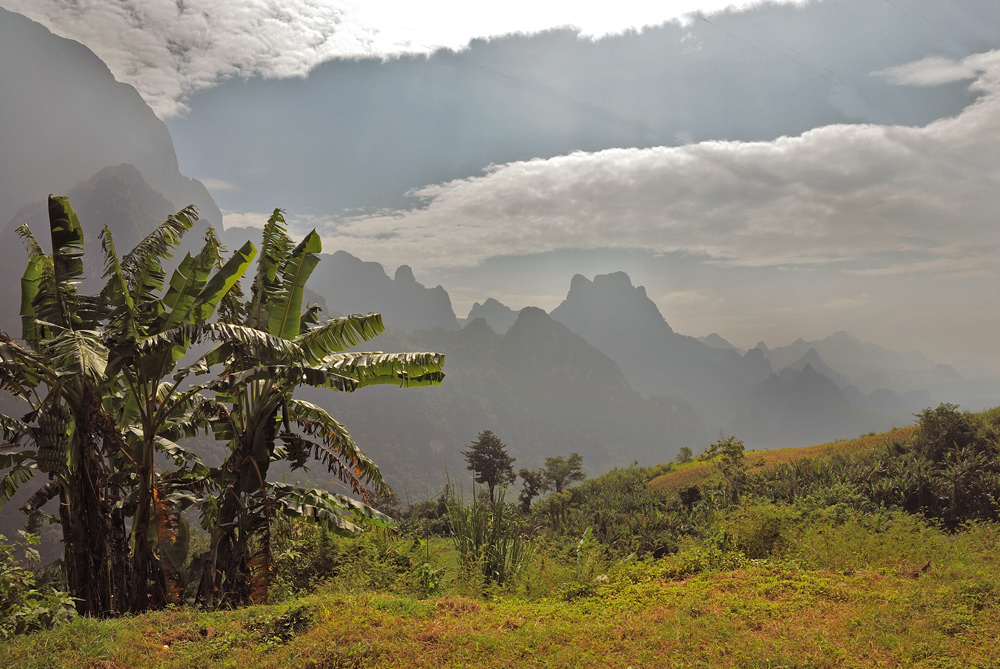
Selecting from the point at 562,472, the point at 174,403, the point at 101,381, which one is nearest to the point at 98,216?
the point at 562,472

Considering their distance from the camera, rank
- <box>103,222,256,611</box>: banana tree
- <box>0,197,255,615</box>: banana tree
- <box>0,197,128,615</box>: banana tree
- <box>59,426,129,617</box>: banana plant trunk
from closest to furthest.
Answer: <box>0,197,128,615</box>: banana tree
<box>0,197,255,615</box>: banana tree
<box>59,426,129,617</box>: banana plant trunk
<box>103,222,256,611</box>: banana tree

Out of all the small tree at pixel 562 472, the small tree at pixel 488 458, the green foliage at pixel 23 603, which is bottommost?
the small tree at pixel 562 472

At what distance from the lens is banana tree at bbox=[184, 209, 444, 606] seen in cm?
725

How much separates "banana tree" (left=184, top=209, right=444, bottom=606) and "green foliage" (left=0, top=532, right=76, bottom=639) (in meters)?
1.92

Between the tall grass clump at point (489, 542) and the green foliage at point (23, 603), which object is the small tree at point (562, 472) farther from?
the green foliage at point (23, 603)

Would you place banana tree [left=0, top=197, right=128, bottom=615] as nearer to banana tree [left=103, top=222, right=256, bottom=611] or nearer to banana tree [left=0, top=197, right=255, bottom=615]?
banana tree [left=0, top=197, right=255, bottom=615]

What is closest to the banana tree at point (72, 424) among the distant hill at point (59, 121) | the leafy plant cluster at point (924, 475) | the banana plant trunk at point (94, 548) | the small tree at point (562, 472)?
→ the banana plant trunk at point (94, 548)

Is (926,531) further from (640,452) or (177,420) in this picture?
(640,452)

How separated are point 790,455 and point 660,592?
12445 millimetres

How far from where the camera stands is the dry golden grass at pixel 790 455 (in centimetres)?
1404

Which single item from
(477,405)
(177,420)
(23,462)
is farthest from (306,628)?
(477,405)

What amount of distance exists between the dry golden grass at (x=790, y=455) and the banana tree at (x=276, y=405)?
9.44 metres

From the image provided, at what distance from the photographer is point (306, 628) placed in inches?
200

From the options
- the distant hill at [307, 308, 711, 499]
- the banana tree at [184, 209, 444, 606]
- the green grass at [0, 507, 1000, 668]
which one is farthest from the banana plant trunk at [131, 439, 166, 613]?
the distant hill at [307, 308, 711, 499]
